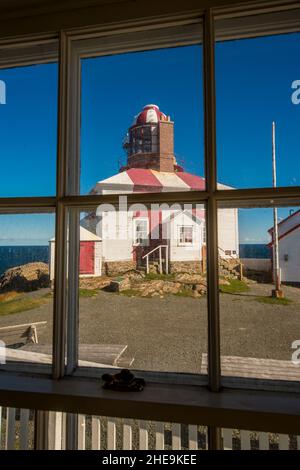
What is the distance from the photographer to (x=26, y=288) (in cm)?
116

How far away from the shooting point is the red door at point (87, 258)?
111 cm

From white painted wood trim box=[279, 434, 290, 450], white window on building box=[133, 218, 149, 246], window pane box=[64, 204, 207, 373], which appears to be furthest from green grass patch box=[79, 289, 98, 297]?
white painted wood trim box=[279, 434, 290, 450]

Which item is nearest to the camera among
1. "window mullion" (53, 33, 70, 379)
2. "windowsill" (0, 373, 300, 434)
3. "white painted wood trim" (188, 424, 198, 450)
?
"windowsill" (0, 373, 300, 434)

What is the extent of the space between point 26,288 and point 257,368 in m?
0.84

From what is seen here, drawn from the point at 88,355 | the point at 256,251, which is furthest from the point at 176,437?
the point at 256,251

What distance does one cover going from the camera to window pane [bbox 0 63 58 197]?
1.16m

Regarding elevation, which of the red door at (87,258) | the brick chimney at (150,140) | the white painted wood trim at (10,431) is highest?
the brick chimney at (150,140)

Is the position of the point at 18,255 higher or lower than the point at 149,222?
lower

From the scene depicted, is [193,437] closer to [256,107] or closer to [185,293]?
[185,293]

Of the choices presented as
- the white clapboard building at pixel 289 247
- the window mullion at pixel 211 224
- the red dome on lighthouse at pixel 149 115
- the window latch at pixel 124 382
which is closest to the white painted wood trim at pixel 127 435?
the window latch at pixel 124 382

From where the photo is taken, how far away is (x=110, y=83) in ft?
3.75

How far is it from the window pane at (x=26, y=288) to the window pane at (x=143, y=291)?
128 mm

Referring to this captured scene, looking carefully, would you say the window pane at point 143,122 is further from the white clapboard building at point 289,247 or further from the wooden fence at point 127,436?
the wooden fence at point 127,436

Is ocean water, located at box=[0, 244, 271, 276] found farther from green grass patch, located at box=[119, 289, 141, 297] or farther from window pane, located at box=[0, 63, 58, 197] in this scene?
green grass patch, located at box=[119, 289, 141, 297]
